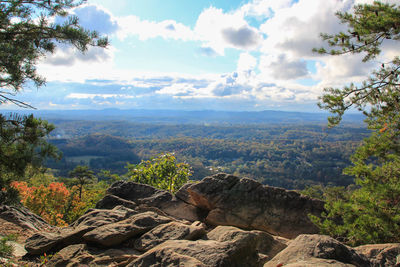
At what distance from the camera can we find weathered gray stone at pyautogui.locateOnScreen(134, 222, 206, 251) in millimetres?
6953

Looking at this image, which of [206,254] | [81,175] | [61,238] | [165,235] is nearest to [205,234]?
[165,235]

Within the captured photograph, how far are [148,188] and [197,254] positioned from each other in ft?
25.5

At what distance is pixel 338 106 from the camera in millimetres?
8844

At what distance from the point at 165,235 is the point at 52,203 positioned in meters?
16.2

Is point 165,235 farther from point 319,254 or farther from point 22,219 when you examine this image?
point 22,219

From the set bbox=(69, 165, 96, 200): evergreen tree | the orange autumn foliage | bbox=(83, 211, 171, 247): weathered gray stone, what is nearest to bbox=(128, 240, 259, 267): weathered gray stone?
bbox=(83, 211, 171, 247): weathered gray stone

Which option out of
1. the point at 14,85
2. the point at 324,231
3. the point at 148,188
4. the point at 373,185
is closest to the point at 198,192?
the point at 148,188

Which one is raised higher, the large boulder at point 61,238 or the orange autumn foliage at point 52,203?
the large boulder at point 61,238

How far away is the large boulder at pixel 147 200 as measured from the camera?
1135 centimetres

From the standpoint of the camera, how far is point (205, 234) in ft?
24.3

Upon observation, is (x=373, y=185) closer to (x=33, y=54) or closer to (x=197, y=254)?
(x=197, y=254)

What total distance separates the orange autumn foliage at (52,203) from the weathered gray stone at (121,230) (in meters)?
10.9

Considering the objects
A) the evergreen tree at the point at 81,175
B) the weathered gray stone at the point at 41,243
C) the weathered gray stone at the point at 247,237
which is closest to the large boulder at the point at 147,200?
the weathered gray stone at the point at 41,243

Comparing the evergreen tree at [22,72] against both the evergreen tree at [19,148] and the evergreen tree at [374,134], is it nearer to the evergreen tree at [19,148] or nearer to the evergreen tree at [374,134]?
the evergreen tree at [19,148]
